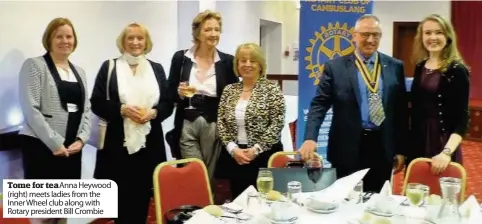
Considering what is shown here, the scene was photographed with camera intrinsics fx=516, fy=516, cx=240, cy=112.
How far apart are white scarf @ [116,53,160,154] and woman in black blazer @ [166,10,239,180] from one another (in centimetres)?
17

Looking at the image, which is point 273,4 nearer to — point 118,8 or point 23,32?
point 118,8

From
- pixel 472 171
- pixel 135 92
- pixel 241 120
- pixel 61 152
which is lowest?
pixel 472 171

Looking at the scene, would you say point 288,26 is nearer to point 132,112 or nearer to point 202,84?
point 202,84

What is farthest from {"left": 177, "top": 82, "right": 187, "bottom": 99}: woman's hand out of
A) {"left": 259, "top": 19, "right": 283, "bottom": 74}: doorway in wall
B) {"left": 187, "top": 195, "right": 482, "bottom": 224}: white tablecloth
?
{"left": 259, "top": 19, "right": 283, "bottom": 74}: doorway in wall

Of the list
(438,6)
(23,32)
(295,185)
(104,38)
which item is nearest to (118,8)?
(104,38)

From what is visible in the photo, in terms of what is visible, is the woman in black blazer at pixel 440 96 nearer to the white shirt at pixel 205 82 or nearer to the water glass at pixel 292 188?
the water glass at pixel 292 188

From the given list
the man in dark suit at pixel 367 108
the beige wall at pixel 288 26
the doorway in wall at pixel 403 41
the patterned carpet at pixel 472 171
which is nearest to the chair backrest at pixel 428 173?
the man in dark suit at pixel 367 108

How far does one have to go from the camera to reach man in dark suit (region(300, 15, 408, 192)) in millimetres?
2691

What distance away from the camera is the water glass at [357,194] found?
6.93 feet

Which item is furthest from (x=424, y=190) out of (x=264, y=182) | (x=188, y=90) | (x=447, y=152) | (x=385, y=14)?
(x=385, y=14)

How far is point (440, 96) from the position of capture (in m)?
2.68

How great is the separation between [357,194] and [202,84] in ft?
4.22

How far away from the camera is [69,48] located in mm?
2840

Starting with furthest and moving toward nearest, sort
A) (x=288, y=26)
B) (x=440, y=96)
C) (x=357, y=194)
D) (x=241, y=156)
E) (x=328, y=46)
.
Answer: (x=288, y=26) → (x=328, y=46) → (x=241, y=156) → (x=440, y=96) → (x=357, y=194)
